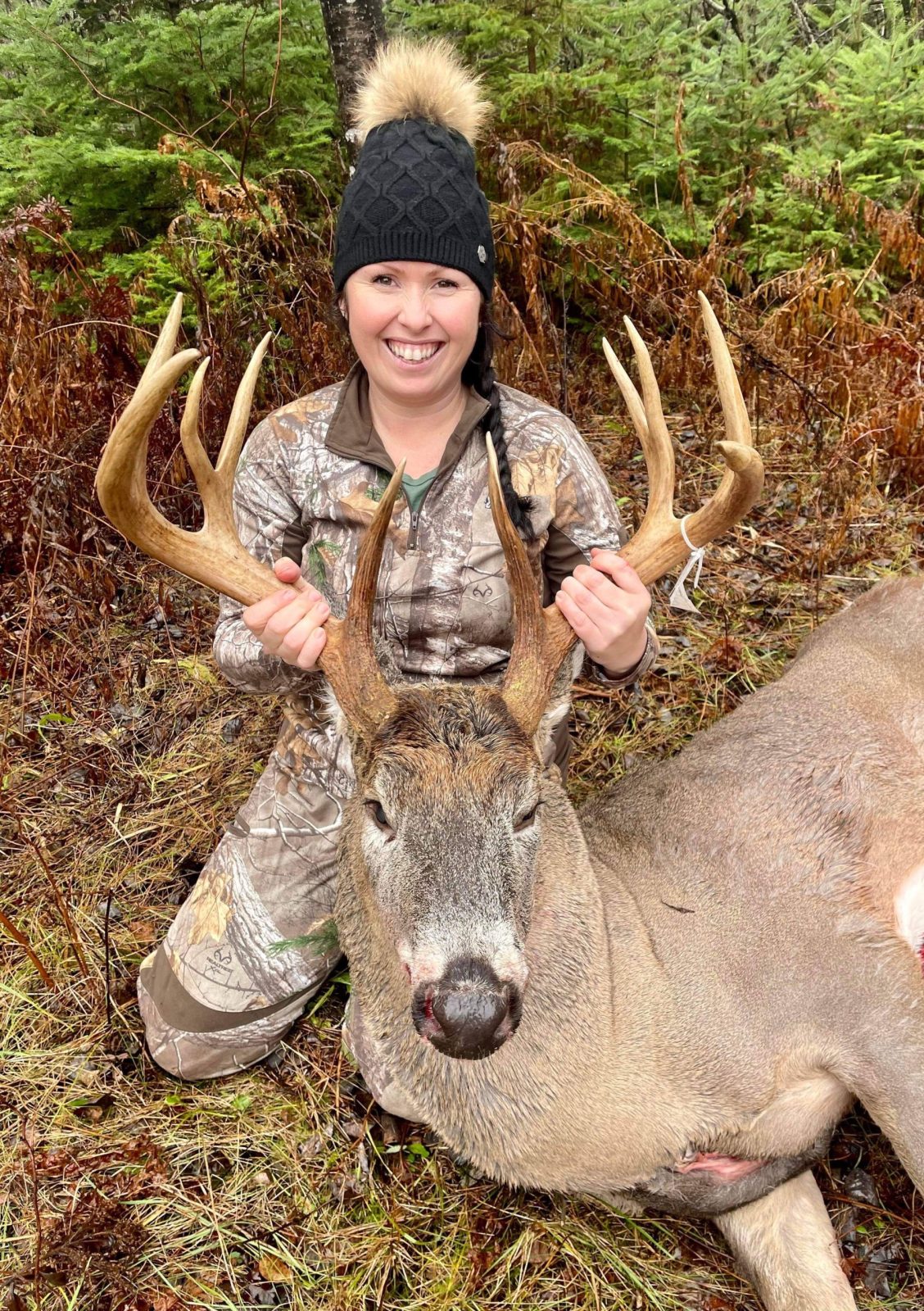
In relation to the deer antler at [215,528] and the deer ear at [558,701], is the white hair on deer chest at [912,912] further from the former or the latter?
the deer antler at [215,528]

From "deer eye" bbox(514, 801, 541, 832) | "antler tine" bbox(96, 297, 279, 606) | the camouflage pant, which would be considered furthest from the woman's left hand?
the camouflage pant

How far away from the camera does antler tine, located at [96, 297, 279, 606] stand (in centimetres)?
260

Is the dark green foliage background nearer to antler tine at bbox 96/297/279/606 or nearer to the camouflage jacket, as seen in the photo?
the camouflage jacket

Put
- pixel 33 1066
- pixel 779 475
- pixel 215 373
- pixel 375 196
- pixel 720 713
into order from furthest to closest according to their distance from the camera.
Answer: pixel 779 475
pixel 215 373
pixel 720 713
pixel 33 1066
pixel 375 196

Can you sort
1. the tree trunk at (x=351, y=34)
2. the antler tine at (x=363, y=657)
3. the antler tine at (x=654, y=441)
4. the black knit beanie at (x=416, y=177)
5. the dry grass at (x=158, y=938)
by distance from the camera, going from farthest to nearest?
the tree trunk at (x=351, y=34), the black knit beanie at (x=416, y=177), the dry grass at (x=158, y=938), the antler tine at (x=654, y=441), the antler tine at (x=363, y=657)

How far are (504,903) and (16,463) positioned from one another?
382 centimetres

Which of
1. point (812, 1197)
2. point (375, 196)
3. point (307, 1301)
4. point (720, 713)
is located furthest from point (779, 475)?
point (307, 1301)

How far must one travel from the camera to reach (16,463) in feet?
16.3

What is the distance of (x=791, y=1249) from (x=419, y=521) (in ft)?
8.18

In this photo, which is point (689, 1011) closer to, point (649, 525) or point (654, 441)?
point (649, 525)

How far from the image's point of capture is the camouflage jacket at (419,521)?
3.49 metres

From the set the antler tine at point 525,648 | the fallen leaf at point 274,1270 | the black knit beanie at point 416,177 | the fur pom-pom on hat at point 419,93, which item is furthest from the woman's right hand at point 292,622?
the fallen leaf at point 274,1270

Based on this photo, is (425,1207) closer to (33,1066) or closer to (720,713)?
(33,1066)

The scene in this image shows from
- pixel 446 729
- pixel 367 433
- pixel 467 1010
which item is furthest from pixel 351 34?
pixel 467 1010
